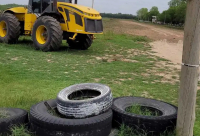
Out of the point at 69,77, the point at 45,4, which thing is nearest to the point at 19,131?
the point at 69,77

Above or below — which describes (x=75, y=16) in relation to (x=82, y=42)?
above

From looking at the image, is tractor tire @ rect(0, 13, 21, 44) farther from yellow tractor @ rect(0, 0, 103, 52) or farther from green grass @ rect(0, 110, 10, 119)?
green grass @ rect(0, 110, 10, 119)

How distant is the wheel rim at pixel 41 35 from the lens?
11453 mm

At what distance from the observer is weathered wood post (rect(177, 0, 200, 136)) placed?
323 cm

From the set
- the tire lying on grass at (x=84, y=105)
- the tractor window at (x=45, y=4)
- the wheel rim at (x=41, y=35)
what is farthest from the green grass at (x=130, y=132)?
the tractor window at (x=45, y=4)

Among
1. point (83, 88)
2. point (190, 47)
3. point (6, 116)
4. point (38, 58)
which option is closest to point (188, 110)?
point (190, 47)

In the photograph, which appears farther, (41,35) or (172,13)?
(172,13)

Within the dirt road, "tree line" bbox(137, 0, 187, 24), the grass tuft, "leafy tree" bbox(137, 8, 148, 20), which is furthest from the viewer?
"leafy tree" bbox(137, 8, 148, 20)

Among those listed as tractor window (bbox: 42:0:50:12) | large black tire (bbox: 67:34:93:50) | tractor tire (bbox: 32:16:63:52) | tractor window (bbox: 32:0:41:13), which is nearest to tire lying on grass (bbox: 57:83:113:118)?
tractor tire (bbox: 32:16:63:52)

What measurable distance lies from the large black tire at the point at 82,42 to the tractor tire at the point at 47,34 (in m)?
1.53

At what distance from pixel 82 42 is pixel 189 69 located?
364 inches

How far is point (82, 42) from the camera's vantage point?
40.4ft

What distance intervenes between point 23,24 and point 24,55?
4.42 metres

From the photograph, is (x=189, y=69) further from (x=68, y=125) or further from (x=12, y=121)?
(x=12, y=121)
